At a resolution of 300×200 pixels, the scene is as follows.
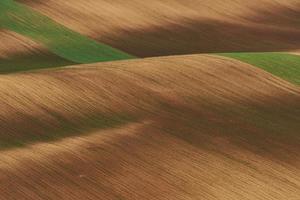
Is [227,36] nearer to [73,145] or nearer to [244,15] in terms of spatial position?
[244,15]

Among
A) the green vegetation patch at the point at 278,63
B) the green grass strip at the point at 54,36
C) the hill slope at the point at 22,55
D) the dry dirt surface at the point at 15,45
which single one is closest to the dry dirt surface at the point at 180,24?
the green grass strip at the point at 54,36

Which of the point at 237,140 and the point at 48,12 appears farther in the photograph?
the point at 48,12

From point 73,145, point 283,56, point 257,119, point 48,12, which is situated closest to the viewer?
point 73,145

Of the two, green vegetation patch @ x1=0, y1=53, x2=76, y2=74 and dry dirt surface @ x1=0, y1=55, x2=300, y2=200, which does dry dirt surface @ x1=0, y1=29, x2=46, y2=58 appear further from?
dry dirt surface @ x1=0, y1=55, x2=300, y2=200

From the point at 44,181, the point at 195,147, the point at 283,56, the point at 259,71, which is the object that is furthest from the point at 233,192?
the point at 283,56

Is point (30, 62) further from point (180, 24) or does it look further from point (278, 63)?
point (180, 24)

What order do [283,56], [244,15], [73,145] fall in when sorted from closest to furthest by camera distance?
[73,145] < [283,56] < [244,15]

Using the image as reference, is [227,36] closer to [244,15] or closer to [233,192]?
[244,15]

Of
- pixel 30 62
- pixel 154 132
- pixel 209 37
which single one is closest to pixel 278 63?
pixel 154 132
